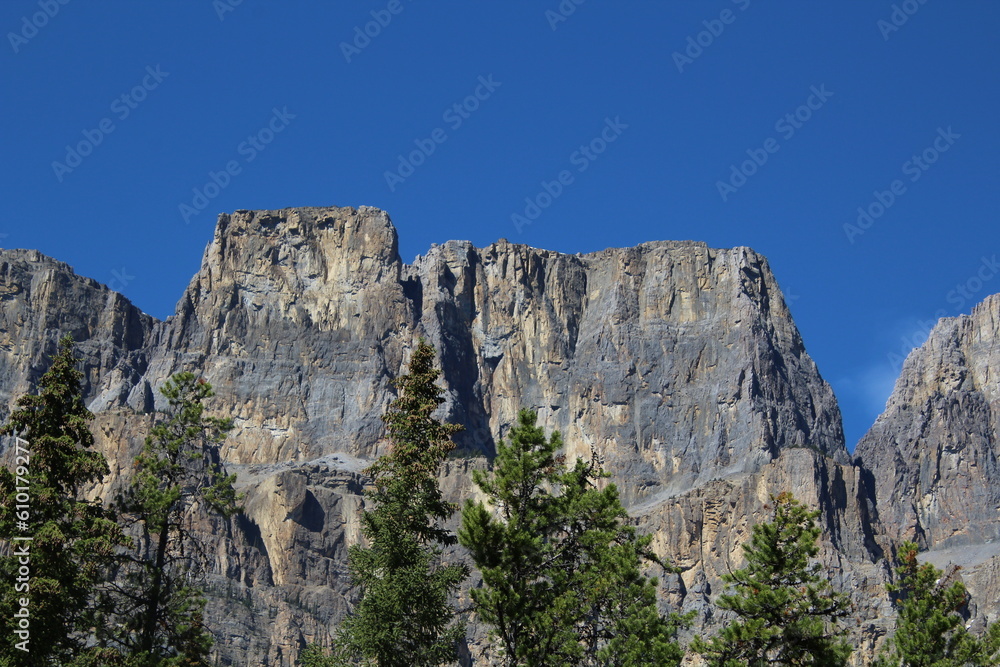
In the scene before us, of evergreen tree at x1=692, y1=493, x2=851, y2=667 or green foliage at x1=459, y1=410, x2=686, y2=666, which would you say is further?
evergreen tree at x1=692, y1=493, x2=851, y2=667

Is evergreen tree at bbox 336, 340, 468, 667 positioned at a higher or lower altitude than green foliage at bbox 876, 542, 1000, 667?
higher

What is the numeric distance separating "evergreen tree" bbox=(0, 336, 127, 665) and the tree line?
0.06m

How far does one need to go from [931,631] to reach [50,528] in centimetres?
3132

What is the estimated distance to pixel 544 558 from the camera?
4828 cm

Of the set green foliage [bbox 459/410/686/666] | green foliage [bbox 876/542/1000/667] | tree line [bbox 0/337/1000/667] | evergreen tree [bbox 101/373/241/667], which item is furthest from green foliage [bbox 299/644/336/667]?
green foliage [bbox 876/542/1000/667]

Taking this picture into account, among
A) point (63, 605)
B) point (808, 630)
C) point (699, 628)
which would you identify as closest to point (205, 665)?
point (63, 605)

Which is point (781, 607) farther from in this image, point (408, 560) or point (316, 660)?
point (316, 660)

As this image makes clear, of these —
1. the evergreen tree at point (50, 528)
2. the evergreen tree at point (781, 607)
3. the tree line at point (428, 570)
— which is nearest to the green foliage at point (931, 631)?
the tree line at point (428, 570)

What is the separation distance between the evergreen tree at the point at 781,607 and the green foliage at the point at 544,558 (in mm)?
2558

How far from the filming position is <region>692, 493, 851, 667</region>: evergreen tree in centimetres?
5091

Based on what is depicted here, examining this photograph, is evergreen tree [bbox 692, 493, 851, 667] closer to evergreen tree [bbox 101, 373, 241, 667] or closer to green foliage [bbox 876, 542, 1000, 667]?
green foliage [bbox 876, 542, 1000, 667]

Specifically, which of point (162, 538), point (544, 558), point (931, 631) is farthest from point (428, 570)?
point (931, 631)

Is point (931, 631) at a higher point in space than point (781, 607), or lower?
lower

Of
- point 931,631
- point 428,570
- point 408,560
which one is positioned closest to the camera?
point 408,560
